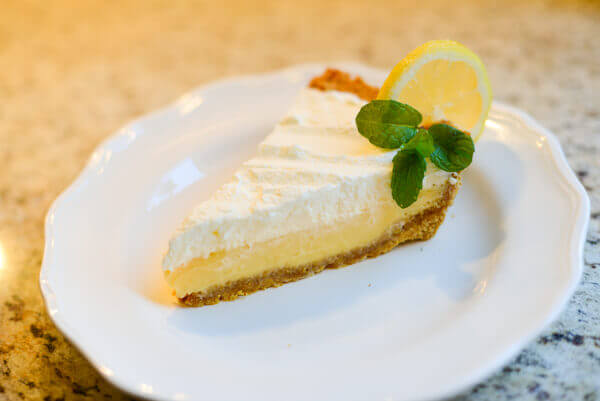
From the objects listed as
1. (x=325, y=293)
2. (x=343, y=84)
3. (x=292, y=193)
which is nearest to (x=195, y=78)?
(x=343, y=84)

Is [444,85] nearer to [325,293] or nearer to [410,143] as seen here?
[410,143]

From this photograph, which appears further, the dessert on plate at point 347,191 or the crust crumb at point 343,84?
the crust crumb at point 343,84

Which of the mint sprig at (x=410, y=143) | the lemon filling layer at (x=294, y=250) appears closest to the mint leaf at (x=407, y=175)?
the mint sprig at (x=410, y=143)

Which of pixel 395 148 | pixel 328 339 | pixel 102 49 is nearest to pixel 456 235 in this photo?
pixel 395 148

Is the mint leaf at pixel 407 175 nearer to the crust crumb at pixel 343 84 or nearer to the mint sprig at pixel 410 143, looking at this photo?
the mint sprig at pixel 410 143

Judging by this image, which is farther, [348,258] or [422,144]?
[348,258]

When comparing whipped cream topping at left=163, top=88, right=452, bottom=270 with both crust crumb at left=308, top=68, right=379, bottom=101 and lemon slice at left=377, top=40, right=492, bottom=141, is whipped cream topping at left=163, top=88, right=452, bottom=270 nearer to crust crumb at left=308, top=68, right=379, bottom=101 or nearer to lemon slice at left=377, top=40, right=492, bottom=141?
lemon slice at left=377, top=40, right=492, bottom=141
